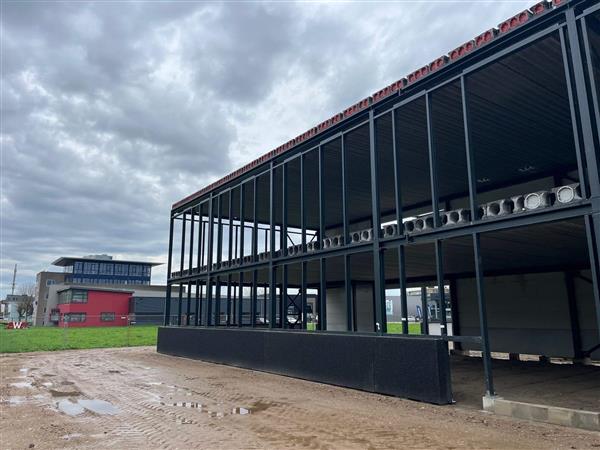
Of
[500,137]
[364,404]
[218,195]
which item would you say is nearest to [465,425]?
[364,404]

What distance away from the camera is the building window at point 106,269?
286 ft

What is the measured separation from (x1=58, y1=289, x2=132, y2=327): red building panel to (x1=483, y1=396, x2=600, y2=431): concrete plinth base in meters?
59.6

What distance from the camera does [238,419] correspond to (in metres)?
8.91

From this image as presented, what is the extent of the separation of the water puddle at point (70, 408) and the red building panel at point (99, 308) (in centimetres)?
5363

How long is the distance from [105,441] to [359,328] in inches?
864

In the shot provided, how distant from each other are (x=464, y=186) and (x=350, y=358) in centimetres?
1074

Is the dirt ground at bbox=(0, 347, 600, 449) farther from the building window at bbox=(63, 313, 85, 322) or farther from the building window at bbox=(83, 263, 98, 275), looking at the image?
the building window at bbox=(83, 263, 98, 275)

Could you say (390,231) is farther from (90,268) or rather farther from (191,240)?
(90,268)

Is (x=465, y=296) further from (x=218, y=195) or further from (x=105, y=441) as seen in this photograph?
(x=105, y=441)

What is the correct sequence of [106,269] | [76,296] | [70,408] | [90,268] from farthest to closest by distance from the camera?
[106,269] → [90,268] → [76,296] → [70,408]

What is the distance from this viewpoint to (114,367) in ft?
61.6

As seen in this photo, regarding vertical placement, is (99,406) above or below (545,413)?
below

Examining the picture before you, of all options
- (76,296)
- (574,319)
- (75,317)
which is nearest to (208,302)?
(574,319)

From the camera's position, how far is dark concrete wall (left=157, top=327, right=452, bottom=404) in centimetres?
1025
